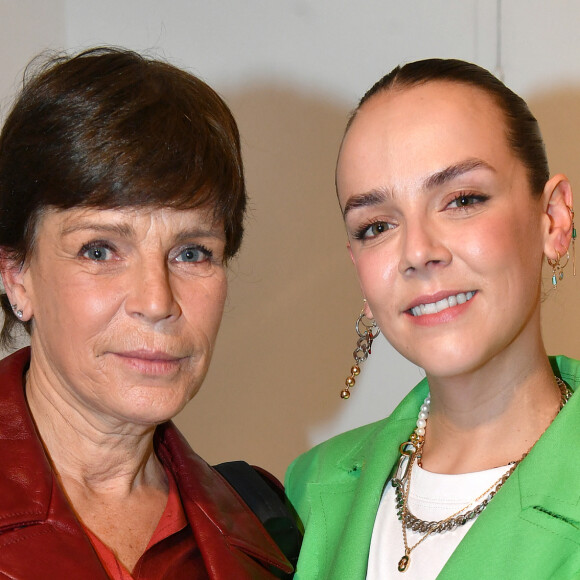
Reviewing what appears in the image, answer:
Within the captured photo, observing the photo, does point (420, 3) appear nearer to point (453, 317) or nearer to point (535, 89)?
point (535, 89)

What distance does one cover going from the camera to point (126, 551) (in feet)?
5.20

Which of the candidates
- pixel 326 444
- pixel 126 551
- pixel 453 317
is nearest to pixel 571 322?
pixel 326 444

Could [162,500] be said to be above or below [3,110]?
below

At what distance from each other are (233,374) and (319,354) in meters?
0.27

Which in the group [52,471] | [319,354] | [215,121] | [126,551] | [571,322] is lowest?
[126,551]

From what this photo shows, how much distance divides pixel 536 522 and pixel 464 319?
1.12 feet

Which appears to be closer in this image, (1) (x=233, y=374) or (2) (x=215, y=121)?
(2) (x=215, y=121)

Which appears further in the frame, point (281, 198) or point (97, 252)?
point (281, 198)

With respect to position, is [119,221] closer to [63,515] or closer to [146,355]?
[146,355]

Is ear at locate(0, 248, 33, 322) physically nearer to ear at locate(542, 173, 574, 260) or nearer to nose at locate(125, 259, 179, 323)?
nose at locate(125, 259, 179, 323)

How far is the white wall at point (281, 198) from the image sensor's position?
271cm

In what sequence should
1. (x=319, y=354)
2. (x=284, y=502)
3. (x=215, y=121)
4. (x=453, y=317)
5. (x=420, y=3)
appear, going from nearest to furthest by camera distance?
(x=453, y=317) → (x=215, y=121) → (x=284, y=502) → (x=420, y=3) → (x=319, y=354)

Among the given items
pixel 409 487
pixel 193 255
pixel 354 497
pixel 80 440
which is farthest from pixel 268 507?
pixel 193 255

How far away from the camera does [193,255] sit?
1669 mm
